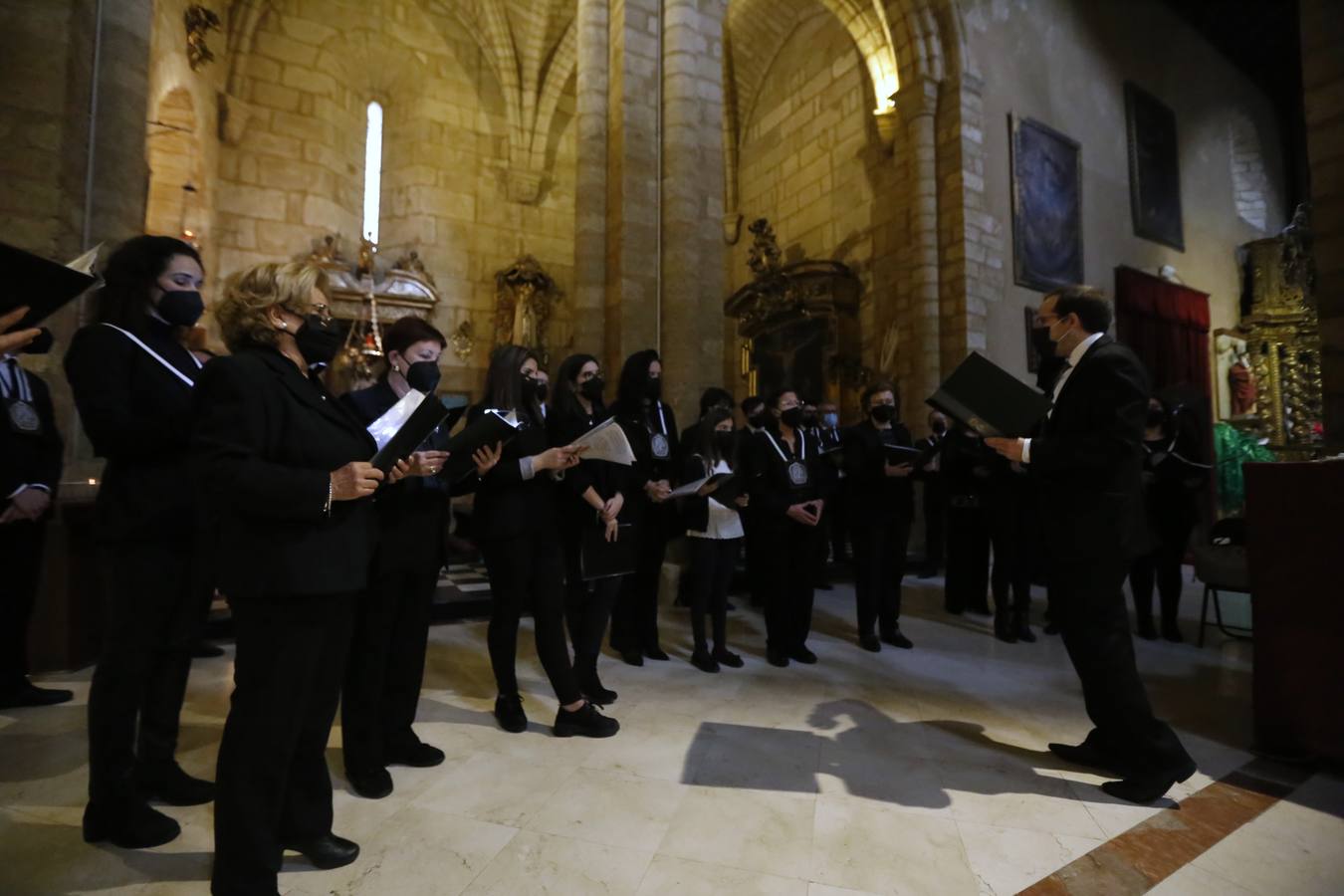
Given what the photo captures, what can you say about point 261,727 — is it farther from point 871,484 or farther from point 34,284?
point 871,484

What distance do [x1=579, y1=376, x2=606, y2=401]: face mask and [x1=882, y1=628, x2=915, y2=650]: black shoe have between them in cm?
A: 258

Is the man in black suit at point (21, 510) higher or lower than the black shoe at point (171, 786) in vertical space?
higher

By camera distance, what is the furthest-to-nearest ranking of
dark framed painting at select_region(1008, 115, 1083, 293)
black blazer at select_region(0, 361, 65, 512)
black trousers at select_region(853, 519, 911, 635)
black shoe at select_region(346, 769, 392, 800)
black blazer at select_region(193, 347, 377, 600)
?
dark framed painting at select_region(1008, 115, 1083, 293), black trousers at select_region(853, 519, 911, 635), black blazer at select_region(0, 361, 65, 512), black shoe at select_region(346, 769, 392, 800), black blazer at select_region(193, 347, 377, 600)

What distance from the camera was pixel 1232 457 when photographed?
11.7 meters

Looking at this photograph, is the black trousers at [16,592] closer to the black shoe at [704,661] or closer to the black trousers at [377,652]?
the black trousers at [377,652]

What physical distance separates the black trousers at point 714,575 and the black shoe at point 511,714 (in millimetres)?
1235

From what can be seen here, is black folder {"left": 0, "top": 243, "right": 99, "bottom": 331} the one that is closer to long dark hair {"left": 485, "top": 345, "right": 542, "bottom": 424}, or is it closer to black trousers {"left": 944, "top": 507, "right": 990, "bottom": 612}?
long dark hair {"left": 485, "top": 345, "right": 542, "bottom": 424}

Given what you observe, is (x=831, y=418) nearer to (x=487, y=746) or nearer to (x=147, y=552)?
(x=487, y=746)

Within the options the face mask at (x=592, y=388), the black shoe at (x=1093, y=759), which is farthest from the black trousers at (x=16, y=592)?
the black shoe at (x=1093, y=759)

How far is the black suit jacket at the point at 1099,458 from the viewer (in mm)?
2352

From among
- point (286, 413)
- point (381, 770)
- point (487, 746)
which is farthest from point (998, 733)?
point (286, 413)

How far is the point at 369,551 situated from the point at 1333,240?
466 cm

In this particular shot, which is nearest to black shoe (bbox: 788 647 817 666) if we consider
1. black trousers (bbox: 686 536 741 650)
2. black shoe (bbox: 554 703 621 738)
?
black trousers (bbox: 686 536 741 650)

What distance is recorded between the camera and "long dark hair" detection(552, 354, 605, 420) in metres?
3.04
